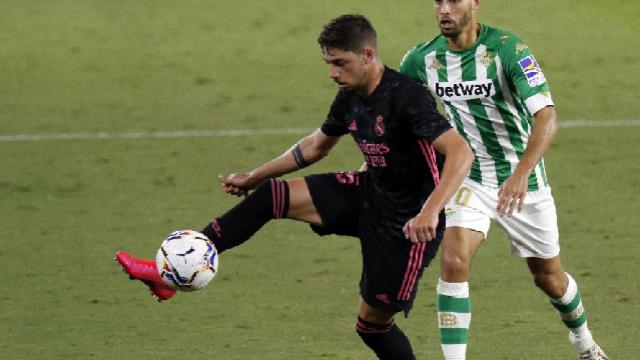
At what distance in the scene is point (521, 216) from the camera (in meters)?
8.30

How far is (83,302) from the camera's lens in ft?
32.4

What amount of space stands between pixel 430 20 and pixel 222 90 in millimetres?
3172

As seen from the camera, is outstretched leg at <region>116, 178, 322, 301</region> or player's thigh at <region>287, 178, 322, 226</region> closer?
outstretched leg at <region>116, 178, 322, 301</region>

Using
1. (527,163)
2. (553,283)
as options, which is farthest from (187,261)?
(553,283)

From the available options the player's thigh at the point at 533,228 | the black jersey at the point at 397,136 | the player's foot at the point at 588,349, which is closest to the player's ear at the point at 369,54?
the black jersey at the point at 397,136

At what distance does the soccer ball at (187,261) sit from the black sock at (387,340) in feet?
3.28

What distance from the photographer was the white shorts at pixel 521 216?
814 centimetres

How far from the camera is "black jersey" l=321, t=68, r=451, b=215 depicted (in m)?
7.09

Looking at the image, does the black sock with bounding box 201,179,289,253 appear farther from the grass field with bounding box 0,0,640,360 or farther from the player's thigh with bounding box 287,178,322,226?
the grass field with bounding box 0,0,640,360

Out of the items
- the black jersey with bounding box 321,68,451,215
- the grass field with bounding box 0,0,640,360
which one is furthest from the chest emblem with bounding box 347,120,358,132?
the grass field with bounding box 0,0,640,360

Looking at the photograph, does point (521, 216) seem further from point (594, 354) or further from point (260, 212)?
point (260, 212)

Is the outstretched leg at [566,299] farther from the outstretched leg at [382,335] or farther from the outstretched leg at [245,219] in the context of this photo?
the outstretched leg at [245,219]

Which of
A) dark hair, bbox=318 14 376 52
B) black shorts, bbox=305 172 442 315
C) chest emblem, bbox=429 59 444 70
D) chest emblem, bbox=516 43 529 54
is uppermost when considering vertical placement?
dark hair, bbox=318 14 376 52

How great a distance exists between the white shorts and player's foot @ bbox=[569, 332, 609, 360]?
0.54 m
